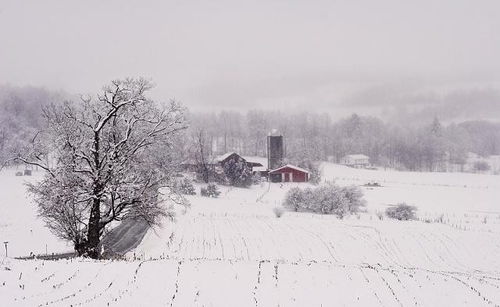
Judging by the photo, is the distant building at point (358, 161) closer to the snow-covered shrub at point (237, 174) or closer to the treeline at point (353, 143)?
the treeline at point (353, 143)

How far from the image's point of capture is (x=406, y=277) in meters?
14.4

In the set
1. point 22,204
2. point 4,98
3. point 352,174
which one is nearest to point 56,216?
point 22,204

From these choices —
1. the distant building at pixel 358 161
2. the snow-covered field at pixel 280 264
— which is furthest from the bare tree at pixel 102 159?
the distant building at pixel 358 161

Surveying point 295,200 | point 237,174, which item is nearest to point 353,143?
point 237,174

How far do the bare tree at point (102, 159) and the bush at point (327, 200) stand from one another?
30043mm

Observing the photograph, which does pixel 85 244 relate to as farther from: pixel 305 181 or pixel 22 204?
pixel 305 181

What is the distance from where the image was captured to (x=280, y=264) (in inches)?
576

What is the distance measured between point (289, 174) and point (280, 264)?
69551 millimetres

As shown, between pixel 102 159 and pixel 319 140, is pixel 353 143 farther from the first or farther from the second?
pixel 102 159

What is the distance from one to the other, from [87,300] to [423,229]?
2831 cm

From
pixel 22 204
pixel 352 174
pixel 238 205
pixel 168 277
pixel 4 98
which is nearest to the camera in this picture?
pixel 168 277

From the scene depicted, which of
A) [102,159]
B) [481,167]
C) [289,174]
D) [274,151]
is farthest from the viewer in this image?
[481,167]

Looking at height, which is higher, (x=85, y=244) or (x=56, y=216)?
(x=56, y=216)

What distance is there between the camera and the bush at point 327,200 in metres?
46.5
